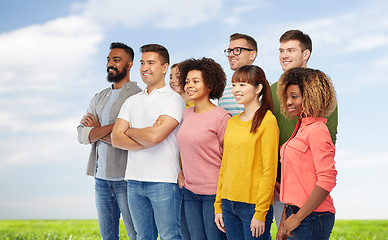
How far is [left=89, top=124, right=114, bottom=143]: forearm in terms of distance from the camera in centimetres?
495

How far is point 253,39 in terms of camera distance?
16.4ft

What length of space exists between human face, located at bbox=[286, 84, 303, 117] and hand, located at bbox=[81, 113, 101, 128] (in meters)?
3.04

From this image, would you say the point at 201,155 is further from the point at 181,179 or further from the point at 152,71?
the point at 152,71

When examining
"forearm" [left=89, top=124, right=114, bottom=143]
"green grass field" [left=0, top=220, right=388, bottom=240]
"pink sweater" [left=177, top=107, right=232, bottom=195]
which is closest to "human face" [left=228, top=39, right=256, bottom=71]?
"pink sweater" [left=177, top=107, right=232, bottom=195]

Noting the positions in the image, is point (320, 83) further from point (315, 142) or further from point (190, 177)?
point (190, 177)

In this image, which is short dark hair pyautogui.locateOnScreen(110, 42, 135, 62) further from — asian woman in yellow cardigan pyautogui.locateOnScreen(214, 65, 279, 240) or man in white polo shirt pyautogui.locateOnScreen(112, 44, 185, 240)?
asian woman in yellow cardigan pyautogui.locateOnScreen(214, 65, 279, 240)

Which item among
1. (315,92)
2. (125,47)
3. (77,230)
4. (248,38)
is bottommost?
(77,230)

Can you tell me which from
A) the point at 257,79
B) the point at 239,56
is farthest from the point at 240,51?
the point at 257,79

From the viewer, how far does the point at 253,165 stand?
3.37 meters

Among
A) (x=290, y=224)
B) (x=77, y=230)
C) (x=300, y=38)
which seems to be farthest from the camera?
(x=77, y=230)

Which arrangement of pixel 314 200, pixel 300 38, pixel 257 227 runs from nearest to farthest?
pixel 314 200 → pixel 257 227 → pixel 300 38

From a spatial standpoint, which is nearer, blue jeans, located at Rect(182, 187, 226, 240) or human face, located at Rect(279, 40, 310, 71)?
blue jeans, located at Rect(182, 187, 226, 240)

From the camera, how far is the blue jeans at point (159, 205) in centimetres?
414

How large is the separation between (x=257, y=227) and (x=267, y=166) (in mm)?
497
